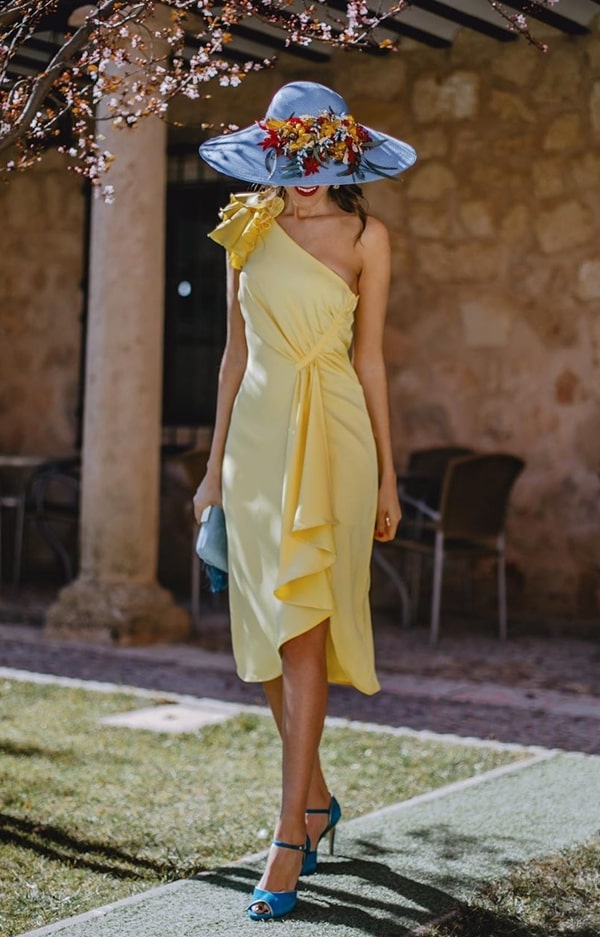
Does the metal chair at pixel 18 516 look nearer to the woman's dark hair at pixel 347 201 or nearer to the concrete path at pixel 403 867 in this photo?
the concrete path at pixel 403 867

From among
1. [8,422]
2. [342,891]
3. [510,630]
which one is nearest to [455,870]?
[342,891]

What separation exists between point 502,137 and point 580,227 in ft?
2.36

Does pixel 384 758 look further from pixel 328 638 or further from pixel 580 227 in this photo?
pixel 580 227

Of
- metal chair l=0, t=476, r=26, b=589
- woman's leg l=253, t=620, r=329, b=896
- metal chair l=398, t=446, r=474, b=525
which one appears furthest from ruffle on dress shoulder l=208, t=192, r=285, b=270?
metal chair l=0, t=476, r=26, b=589

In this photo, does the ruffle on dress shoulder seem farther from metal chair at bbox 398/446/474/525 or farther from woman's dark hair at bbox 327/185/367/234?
metal chair at bbox 398/446/474/525

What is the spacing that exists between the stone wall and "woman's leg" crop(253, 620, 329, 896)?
22.3ft

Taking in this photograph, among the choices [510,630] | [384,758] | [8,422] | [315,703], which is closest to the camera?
[315,703]

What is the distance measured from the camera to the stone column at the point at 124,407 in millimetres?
7117

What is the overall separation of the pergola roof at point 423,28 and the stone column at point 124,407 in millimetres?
878

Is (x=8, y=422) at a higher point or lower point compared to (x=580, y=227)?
lower

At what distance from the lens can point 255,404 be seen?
10.8ft

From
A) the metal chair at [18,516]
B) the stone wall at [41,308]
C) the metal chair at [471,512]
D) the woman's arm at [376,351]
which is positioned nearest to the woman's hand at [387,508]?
the woman's arm at [376,351]

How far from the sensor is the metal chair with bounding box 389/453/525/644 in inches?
284

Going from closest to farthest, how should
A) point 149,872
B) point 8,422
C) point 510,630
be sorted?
point 149,872 → point 510,630 → point 8,422
